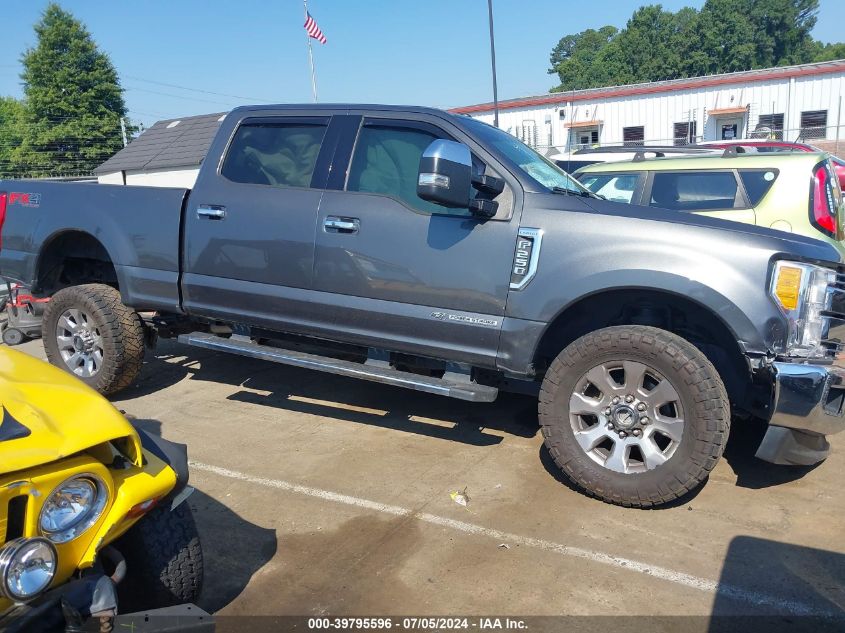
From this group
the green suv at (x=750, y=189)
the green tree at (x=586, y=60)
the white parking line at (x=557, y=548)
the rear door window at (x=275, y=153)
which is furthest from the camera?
the green tree at (x=586, y=60)

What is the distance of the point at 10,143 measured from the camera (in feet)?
175

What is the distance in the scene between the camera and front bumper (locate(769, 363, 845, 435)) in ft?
11.1

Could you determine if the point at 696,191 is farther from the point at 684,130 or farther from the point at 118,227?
the point at 684,130

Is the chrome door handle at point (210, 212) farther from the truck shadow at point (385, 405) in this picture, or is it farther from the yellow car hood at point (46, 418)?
the yellow car hood at point (46, 418)

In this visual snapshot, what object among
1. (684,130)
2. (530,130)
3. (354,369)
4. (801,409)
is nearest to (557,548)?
(801,409)

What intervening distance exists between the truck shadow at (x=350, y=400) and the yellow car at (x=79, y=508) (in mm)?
2513

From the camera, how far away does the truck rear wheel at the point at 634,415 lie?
140 inches

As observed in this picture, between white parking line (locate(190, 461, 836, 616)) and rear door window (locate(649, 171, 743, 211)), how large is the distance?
14.6ft

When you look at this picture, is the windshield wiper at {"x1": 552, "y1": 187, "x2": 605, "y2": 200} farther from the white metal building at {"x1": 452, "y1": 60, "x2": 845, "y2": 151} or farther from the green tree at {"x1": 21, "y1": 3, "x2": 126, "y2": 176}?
the green tree at {"x1": 21, "y1": 3, "x2": 126, "y2": 176}

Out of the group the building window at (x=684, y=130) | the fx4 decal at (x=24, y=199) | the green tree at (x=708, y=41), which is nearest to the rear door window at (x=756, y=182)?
the fx4 decal at (x=24, y=199)

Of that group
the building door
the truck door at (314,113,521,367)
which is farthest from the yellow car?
the building door

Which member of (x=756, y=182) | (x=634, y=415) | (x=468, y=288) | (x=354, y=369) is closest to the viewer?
(x=634, y=415)

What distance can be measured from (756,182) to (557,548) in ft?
15.2

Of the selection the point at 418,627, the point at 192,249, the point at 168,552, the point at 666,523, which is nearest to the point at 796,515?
the point at 666,523
